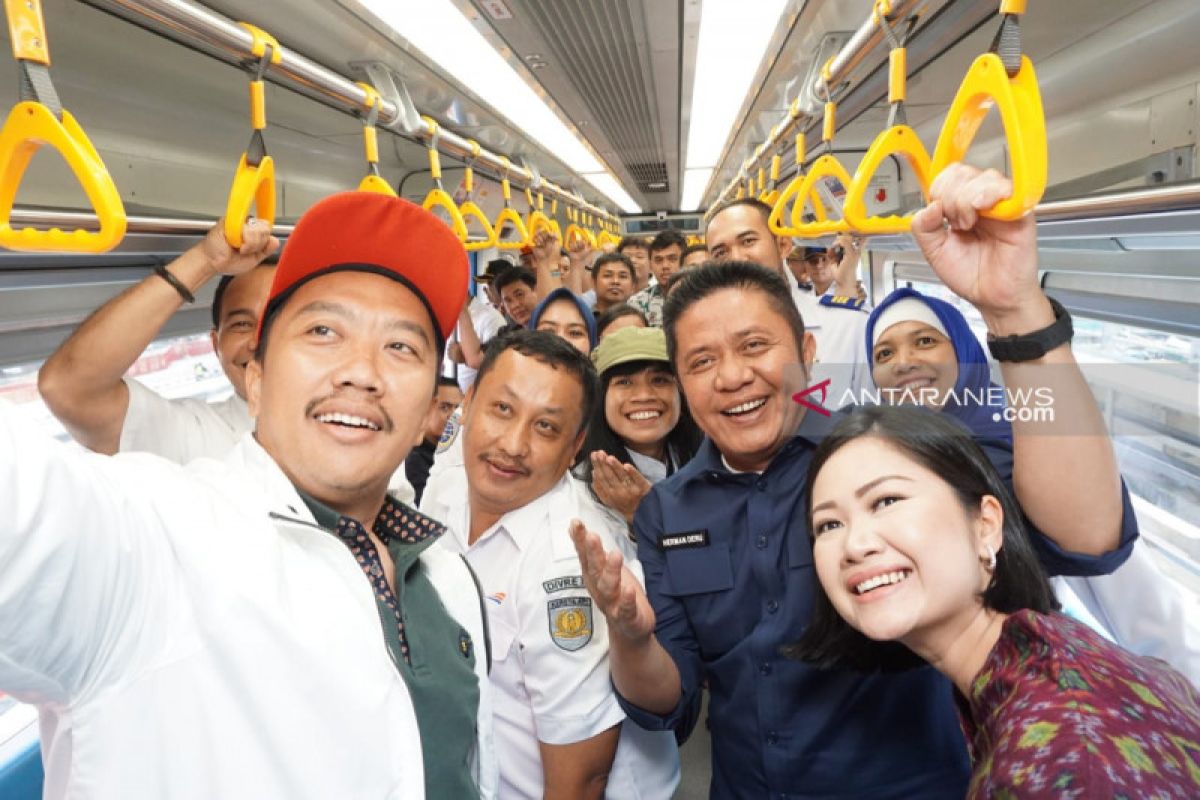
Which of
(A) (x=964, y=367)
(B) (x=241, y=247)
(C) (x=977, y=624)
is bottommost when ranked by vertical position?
(C) (x=977, y=624)

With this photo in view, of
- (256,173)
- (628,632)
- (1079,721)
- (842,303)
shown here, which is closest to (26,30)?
(256,173)

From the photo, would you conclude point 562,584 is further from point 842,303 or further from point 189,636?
point 842,303

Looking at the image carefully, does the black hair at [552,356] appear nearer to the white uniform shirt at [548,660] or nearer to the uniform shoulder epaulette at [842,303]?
the white uniform shirt at [548,660]

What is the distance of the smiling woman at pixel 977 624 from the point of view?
901 millimetres

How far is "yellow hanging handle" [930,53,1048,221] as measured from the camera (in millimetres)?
1080

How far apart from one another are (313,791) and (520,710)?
917mm

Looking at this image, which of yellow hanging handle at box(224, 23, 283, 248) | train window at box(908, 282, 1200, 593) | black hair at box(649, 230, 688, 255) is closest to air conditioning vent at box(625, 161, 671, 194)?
black hair at box(649, 230, 688, 255)

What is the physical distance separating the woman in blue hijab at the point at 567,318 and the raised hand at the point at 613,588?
209 cm

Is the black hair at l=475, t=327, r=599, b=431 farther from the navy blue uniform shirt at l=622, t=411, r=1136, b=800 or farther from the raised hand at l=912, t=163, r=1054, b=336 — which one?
the raised hand at l=912, t=163, r=1054, b=336

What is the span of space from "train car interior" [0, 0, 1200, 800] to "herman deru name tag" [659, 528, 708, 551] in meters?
0.95

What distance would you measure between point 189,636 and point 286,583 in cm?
15

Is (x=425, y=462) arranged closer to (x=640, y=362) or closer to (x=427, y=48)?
(x=640, y=362)

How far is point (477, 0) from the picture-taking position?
7.86ft

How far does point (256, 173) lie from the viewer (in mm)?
1623
